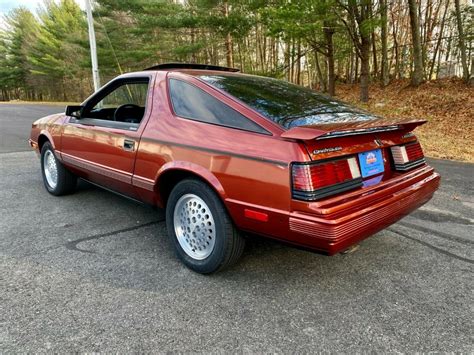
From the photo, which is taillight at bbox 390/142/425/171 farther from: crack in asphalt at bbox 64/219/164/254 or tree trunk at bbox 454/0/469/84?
tree trunk at bbox 454/0/469/84

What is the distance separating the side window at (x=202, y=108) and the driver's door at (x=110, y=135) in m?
0.32

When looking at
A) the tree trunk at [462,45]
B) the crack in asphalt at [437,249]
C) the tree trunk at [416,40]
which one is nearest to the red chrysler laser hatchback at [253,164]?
the crack in asphalt at [437,249]

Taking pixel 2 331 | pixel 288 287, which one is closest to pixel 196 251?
pixel 288 287

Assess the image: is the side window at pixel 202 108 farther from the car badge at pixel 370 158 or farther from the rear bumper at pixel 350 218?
the car badge at pixel 370 158

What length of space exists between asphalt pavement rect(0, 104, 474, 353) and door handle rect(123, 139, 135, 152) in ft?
2.72

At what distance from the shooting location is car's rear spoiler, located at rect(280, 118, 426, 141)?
1.88 metres

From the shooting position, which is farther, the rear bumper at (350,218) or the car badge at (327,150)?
the car badge at (327,150)

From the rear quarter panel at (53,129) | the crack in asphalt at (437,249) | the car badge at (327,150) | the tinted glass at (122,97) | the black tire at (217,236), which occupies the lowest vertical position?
the crack in asphalt at (437,249)

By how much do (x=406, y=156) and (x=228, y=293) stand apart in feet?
5.57

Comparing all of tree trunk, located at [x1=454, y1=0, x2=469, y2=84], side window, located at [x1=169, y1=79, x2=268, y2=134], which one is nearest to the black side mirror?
side window, located at [x1=169, y1=79, x2=268, y2=134]

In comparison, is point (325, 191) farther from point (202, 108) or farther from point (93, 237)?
point (93, 237)

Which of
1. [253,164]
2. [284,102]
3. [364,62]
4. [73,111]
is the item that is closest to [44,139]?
[73,111]

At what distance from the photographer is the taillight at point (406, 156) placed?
253cm

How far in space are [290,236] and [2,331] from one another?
1697 millimetres
